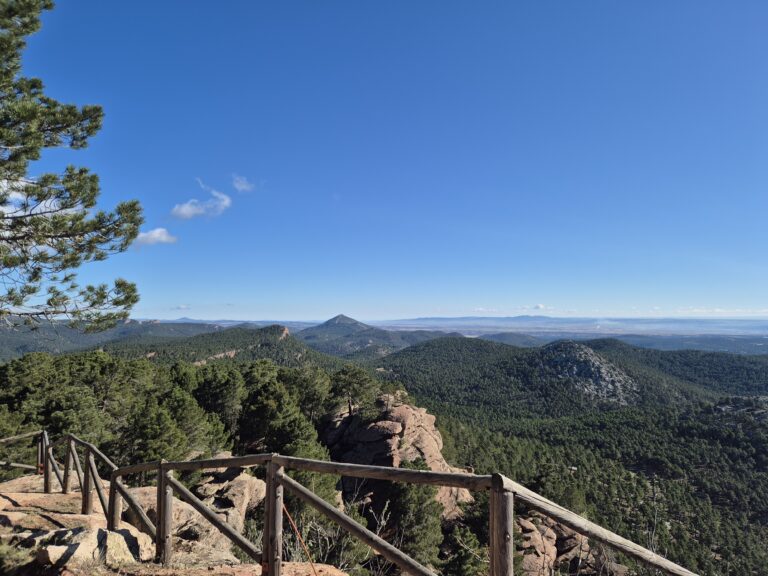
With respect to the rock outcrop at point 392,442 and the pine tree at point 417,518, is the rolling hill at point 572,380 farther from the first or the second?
the pine tree at point 417,518

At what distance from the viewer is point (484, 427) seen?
289 ft

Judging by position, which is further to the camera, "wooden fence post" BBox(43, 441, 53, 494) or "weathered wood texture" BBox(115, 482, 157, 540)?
"wooden fence post" BBox(43, 441, 53, 494)

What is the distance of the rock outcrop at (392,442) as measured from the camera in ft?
96.2

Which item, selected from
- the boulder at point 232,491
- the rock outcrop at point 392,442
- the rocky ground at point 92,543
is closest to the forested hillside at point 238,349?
the rock outcrop at point 392,442

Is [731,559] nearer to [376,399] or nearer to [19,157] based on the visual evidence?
[376,399]

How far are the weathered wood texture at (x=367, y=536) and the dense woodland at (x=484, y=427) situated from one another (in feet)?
9.41

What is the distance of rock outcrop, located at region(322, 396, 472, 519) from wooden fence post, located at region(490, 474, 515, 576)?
27.2 metres

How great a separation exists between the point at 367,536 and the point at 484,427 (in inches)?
3640

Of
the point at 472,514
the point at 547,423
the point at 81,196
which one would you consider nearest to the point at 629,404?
the point at 547,423

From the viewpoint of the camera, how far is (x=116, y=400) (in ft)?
84.1

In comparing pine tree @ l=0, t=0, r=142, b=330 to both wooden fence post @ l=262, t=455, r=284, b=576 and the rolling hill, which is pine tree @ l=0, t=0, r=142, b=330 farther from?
the rolling hill

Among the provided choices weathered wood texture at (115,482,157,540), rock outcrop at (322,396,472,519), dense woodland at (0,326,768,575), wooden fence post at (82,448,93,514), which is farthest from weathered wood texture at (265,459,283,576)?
rock outcrop at (322,396,472,519)

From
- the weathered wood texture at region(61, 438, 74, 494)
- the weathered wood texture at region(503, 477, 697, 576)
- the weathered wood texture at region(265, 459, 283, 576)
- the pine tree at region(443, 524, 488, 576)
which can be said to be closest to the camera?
the weathered wood texture at region(503, 477, 697, 576)

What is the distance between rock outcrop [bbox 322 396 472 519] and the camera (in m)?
29.3
